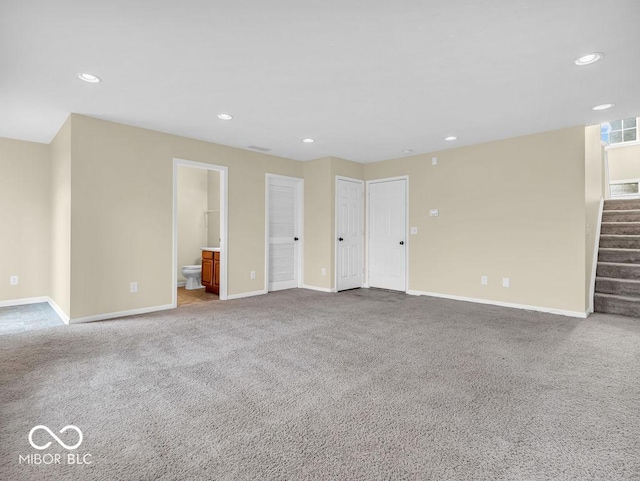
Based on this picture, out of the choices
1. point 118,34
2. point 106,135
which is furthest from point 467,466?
point 106,135

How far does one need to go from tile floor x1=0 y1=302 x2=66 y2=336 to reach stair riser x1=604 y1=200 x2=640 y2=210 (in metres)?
8.24

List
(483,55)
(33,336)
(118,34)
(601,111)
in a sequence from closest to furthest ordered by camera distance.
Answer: (118,34), (483,55), (33,336), (601,111)

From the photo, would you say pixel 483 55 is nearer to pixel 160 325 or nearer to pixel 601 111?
pixel 601 111

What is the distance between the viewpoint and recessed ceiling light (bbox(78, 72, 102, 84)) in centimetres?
298

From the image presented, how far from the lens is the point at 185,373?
265 centimetres

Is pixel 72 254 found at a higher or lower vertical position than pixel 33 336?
higher

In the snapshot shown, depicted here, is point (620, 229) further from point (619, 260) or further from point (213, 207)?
point (213, 207)

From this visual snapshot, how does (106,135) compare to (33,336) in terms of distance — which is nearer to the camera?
(33,336)

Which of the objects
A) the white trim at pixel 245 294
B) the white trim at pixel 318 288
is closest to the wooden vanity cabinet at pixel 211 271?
the white trim at pixel 245 294

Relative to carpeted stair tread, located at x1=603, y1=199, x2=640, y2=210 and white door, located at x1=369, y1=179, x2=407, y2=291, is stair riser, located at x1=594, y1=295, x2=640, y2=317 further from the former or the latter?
white door, located at x1=369, y1=179, x2=407, y2=291

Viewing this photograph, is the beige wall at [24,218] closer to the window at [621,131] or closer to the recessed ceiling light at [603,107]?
the recessed ceiling light at [603,107]

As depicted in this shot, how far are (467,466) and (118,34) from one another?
10.8ft

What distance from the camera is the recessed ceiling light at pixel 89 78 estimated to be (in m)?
2.98

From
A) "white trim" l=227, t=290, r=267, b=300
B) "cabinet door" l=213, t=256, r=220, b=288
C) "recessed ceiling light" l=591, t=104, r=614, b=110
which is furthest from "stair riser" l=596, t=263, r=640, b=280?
"cabinet door" l=213, t=256, r=220, b=288
